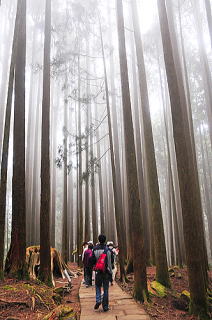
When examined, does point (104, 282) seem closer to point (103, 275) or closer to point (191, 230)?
point (103, 275)

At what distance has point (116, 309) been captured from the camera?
470 centimetres

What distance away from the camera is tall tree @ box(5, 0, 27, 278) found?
6008mm

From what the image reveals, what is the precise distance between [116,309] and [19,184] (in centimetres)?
339

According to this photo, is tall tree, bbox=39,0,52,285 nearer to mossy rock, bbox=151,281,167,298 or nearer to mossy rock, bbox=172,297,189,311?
mossy rock, bbox=151,281,167,298

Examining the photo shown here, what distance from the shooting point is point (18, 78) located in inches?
263

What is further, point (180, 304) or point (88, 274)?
point (88, 274)

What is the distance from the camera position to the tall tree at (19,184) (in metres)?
6.01

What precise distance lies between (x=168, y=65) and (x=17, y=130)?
3.74 metres

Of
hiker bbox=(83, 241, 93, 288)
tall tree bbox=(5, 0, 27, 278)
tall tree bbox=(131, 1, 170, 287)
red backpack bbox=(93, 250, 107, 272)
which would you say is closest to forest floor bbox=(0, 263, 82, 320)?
tall tree bbox=(5, 0, 27, 278)

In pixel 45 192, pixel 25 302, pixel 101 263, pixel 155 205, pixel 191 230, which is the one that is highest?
pixel 45 192

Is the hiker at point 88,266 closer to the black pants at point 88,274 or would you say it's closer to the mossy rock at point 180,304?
the black pants at point 88,274

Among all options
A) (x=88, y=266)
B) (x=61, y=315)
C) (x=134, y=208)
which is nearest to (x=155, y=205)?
(x=134, y=208)

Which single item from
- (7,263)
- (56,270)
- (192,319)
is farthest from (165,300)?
(56,270)

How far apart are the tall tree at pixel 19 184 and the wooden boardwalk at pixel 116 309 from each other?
1623 mm
